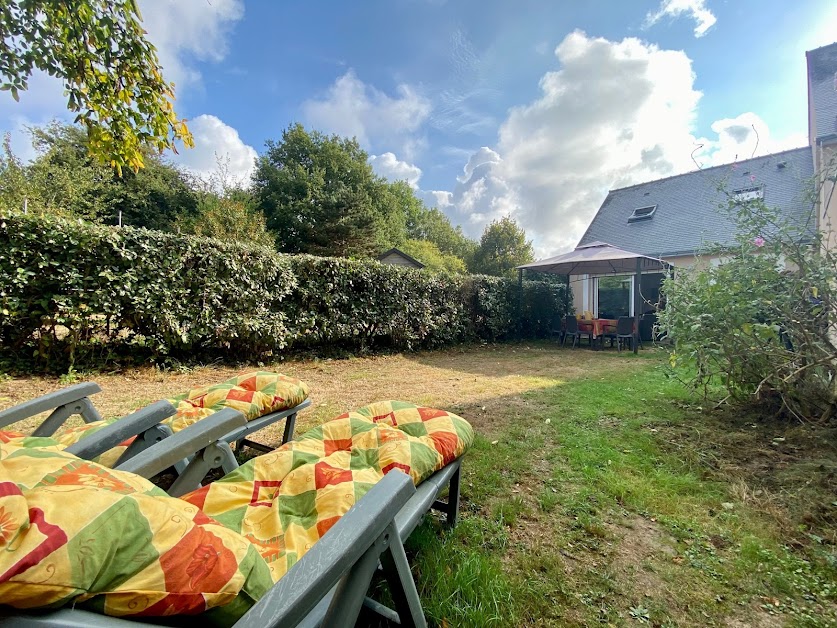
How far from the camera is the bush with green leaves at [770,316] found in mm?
3049

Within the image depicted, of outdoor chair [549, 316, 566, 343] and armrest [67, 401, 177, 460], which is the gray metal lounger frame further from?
outdoor chair [549, 316, 566, 343]

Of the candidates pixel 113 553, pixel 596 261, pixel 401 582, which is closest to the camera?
pixel 113 553

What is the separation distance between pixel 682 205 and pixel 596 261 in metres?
8.02

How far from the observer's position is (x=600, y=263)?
36.0 ft

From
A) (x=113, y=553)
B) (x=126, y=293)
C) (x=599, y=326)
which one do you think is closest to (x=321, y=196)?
(x=599, y=326)

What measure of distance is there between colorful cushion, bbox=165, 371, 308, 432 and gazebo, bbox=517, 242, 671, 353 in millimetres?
7406

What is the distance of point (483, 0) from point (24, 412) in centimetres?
830

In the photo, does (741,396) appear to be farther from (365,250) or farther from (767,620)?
(365,250)

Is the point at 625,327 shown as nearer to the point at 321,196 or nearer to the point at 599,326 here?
the point at 599,326

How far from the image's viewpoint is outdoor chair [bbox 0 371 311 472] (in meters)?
1.72

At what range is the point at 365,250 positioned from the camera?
1004 inches

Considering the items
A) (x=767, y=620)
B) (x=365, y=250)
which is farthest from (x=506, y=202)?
(x=767, y=620)

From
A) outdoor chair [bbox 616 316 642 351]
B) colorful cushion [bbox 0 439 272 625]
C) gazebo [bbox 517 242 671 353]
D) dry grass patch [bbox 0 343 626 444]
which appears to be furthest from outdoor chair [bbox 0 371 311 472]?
outdoor chair [bbox 616 316 642 351]

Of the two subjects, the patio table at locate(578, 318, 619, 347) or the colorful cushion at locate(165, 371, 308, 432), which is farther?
the patio table at locate(578, 318, 619, 347)
